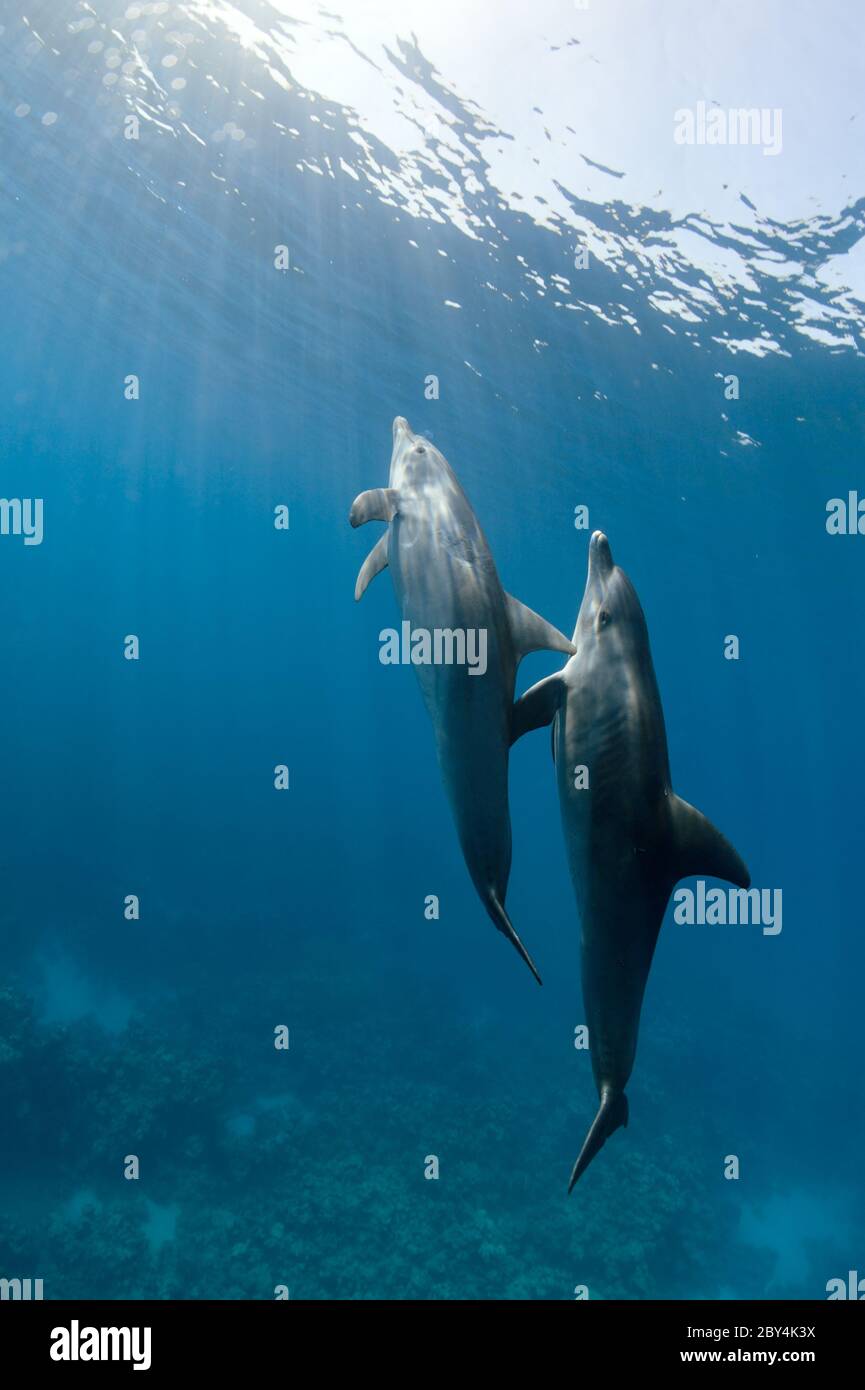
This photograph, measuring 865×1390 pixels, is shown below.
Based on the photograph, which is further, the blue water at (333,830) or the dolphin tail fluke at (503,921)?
the blue water at (333,830)

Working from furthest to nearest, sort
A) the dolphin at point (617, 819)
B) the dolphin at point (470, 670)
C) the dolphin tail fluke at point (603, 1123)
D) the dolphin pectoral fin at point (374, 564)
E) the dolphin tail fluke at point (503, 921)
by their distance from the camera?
the dolphin pectoral fin at point (374, 564) → the dolphin tail fluke at point (603, 1123) → the dolphin at point (617, 819) → the dolphin at point (470, 670) → the dolphin tail fluke at point (503, 921)

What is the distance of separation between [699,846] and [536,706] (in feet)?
3.79

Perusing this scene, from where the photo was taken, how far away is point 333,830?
158 feet

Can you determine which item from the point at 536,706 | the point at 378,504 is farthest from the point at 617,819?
the point at 378,504

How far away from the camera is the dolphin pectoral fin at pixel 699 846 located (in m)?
4.59

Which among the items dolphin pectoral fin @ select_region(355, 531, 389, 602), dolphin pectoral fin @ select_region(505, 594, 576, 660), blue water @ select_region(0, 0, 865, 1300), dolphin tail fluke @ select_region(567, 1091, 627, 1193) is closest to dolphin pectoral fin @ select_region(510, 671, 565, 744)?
dolphin pectoral fin @ select_region(505, 594, 576, 660)

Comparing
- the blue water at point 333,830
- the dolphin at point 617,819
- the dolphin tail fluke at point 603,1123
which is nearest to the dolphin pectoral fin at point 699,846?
the dolphin at point 617,819

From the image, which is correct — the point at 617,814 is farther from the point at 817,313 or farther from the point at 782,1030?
the point at 782,1030

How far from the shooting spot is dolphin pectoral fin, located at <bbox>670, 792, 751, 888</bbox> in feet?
15.1

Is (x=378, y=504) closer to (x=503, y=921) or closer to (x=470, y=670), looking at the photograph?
(x=470, y=670)

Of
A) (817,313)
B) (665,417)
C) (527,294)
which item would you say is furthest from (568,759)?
(665,417)

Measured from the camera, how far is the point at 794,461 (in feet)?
87.1

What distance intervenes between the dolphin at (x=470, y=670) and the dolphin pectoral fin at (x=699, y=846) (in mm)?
927

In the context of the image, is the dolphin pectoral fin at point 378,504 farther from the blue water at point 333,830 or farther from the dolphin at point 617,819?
the blue water at point 333,830
